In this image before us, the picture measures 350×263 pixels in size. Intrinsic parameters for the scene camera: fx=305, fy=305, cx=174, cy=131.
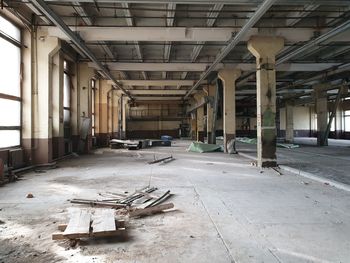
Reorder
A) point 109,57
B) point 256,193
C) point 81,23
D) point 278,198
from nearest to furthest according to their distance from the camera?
point 278,198, point 256,193, point 81,23, point 109,57

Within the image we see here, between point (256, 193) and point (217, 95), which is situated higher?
point (217, 95)

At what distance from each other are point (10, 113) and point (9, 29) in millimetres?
2332

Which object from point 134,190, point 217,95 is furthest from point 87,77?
point 134,190

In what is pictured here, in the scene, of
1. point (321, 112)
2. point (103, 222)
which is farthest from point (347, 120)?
point (103, 222)

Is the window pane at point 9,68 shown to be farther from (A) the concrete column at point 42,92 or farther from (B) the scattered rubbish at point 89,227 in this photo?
(B) the scattered rubbish at point 89,227

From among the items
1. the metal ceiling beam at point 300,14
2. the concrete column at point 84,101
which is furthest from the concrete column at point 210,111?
the metal ceiling beam at point 300,14

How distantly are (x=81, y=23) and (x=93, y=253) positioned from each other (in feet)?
25.7

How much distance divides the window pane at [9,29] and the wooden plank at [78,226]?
6373 mm

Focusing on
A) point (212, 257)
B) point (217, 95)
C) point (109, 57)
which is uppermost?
point (109, 57)

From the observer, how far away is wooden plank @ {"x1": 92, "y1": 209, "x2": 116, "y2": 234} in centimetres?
352

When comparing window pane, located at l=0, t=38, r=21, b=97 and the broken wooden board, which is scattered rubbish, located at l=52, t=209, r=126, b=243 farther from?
window pane, located at l=0, t=38, r=21, b=97

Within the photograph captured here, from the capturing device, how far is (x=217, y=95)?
16547 millimetres

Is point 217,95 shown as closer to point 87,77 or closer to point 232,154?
point 232,154

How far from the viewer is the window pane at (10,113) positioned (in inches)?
320
